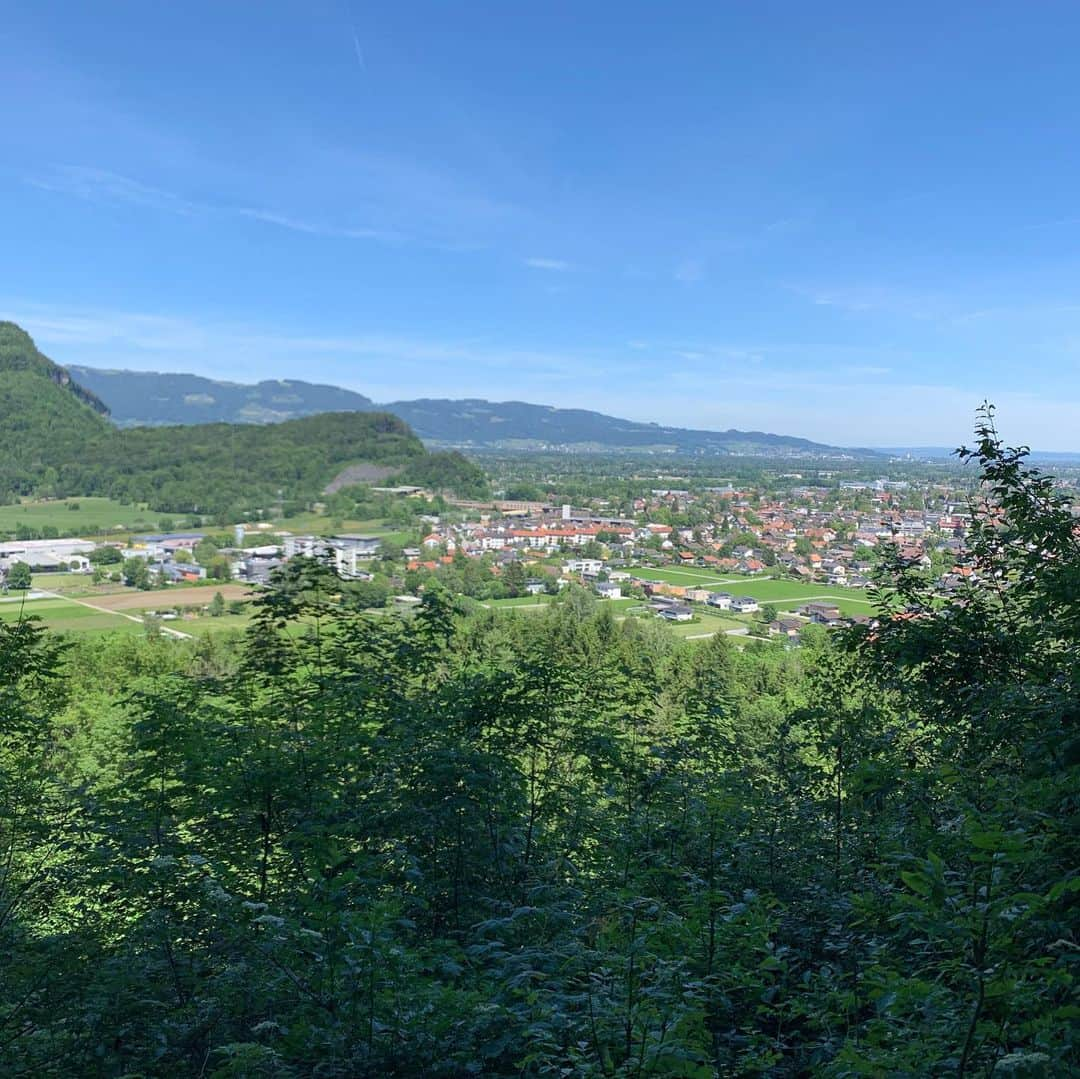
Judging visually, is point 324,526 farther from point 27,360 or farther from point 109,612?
point 27,360

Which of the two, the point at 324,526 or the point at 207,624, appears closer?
the point at 207,624

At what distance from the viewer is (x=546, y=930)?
4.05 meters

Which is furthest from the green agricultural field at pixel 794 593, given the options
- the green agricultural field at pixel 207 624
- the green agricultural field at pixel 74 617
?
the green agricultural field at pixel 74 617

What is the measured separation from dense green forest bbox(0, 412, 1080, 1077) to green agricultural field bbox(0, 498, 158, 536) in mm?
65961

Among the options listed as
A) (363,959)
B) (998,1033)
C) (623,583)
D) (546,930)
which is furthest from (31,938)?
(623,583)

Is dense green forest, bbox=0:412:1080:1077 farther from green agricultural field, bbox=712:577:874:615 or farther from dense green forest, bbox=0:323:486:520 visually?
dense green forest, bbox=0:323:486:520

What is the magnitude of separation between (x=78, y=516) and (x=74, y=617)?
39567mm

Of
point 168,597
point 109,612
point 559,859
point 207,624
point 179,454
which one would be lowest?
point 109,612

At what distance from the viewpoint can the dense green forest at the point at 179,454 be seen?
81856mm

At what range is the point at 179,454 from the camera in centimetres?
9306

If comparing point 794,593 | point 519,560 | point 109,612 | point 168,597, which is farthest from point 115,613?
point 794,593

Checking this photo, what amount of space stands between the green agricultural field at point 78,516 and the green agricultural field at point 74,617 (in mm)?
23573

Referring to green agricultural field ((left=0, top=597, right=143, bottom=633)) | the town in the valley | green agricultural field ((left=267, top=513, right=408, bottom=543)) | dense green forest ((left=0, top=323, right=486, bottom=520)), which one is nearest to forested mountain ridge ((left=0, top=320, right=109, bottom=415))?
dense green forest ((left=0, top=323, right=486, bottom=520))

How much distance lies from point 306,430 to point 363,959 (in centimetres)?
11438
